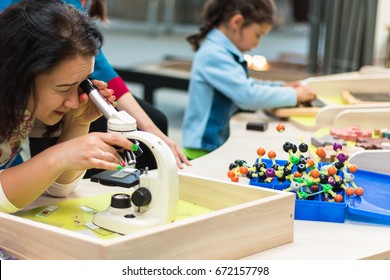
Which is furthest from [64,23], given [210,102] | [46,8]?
[210,102]

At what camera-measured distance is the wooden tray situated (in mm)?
963

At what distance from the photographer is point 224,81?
226cm

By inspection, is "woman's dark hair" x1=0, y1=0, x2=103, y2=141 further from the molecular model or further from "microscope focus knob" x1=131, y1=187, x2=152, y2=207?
the molecular model

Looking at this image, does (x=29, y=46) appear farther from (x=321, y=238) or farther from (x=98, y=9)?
(x=98, y=9)

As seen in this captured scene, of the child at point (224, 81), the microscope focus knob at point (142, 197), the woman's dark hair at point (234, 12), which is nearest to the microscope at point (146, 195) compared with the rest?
the microscope focus knob at point (142, 197)

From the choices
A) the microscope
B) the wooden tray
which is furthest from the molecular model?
the microscope

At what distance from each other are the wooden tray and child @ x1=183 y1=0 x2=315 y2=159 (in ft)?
3.31

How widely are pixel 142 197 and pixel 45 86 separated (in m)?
0.30

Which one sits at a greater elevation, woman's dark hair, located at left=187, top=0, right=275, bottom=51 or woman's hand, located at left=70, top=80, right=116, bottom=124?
woman's dark hair, located at left=187, top=0, right=275, bottom=51

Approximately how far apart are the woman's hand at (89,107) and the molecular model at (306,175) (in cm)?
30

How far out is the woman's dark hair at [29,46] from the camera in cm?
125

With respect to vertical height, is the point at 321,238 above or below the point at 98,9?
below

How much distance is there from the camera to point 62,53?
1.26 meters

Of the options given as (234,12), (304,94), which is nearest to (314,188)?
(304,94)
